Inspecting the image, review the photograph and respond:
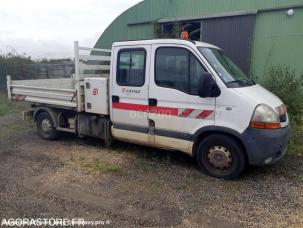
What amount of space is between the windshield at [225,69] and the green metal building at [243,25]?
6.05 metres

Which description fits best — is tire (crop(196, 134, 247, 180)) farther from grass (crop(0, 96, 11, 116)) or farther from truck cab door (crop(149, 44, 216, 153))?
grass (crop(0, 96, 11, 116))

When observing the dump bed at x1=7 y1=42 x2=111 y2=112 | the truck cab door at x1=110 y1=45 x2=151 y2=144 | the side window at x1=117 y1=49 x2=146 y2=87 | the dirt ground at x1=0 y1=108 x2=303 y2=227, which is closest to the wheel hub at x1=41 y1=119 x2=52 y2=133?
the dump bed at x1=7 y1=42 x2=111 y2=112

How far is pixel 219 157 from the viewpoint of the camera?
17.3 feet

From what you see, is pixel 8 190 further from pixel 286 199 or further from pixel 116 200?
pixel 286 199

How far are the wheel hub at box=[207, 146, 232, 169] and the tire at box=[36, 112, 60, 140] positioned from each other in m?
4.04

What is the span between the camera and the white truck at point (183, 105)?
4.97m

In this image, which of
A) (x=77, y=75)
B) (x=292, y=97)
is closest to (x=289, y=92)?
(x=292, y=97)

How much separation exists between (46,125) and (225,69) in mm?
4588

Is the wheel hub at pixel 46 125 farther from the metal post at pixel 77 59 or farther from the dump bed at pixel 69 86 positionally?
the metal post at pixel 77 59

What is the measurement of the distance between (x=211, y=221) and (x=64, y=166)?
3.08 m

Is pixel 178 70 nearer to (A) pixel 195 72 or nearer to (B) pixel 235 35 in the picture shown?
(A) pixel 195 72

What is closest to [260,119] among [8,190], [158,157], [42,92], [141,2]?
[158,157]

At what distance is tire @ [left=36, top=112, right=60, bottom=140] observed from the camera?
7.70 m

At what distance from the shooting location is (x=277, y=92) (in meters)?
8.62
